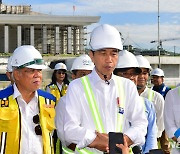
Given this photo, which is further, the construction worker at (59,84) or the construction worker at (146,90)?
the construction worker at (59,84)

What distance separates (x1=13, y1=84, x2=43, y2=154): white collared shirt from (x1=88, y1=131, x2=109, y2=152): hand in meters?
0.84

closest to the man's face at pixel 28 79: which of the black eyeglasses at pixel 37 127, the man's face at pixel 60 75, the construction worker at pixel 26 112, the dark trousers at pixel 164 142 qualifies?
the construction worker at pixel 26 112

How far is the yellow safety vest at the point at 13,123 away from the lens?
Answer: 383cm

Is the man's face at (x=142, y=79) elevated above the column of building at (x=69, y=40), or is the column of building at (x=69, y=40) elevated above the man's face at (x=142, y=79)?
the column of building at (x=69, y=40)

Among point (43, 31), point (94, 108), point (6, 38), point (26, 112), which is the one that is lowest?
point (26, 112)

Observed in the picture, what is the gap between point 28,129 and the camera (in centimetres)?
391

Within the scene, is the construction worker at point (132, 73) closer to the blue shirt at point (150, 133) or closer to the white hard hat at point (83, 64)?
the blue shirt at point (150, 133)

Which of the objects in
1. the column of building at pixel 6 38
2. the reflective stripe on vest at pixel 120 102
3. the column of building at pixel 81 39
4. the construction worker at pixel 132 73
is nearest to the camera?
the reflective stripe on vest at pixel 120 102

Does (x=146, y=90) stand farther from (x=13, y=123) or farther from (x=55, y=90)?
(x=55, y=90)

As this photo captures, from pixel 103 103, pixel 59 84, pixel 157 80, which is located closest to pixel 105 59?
pixel 103 103

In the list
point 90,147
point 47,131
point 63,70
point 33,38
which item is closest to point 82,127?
point 90,147

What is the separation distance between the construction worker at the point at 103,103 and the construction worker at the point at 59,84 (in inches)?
227

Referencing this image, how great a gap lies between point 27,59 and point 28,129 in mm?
624

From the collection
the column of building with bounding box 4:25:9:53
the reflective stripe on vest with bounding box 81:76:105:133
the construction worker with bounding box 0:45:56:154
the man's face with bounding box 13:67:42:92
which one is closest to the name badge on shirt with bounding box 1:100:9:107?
the construction worker with bounding box 0:45:56:154
